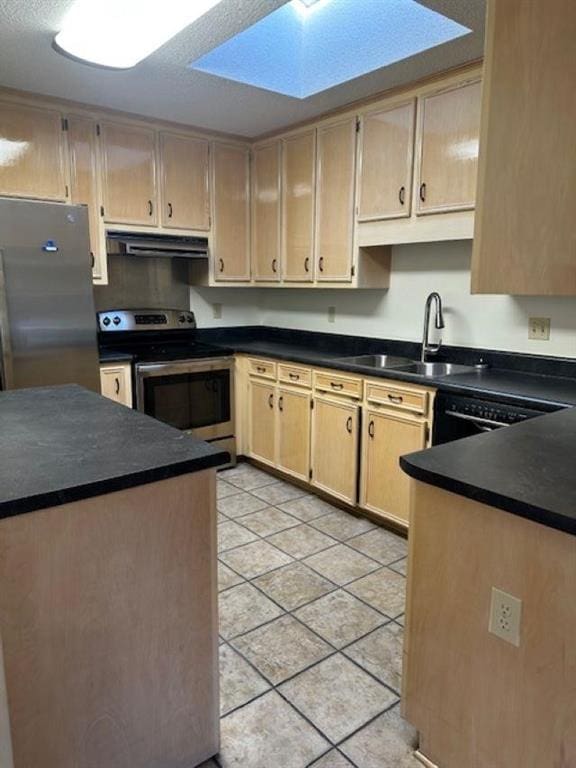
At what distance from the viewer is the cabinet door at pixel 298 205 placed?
11.9ft

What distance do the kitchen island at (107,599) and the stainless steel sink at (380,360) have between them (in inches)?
83.1

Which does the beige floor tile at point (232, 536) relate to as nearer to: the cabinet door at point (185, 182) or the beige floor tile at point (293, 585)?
the beige floor tile at point (293, 585)

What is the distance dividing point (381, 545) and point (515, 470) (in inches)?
65.3

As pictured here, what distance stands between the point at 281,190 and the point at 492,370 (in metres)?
1.98

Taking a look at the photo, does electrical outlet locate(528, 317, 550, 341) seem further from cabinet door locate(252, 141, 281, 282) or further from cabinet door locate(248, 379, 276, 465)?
cabinet door locate(252, 141, 281, 282)

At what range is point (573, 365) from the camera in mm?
2643

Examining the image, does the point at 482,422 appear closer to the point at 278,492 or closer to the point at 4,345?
the point at 278,492

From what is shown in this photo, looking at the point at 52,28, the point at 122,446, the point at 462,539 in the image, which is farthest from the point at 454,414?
the point at 52,28

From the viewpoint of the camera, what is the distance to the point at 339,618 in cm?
221

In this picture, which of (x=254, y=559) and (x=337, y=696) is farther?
(x=254, y=559)

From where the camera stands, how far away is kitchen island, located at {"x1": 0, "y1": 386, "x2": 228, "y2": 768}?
3.73ft

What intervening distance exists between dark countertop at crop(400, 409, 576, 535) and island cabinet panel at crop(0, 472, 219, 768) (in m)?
0.59

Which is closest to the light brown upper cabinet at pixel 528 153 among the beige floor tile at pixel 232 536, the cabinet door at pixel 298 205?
the beige floor tile at pixel 232 536

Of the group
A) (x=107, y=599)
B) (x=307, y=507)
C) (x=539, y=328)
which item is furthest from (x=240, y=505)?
(x=107, y=599)
